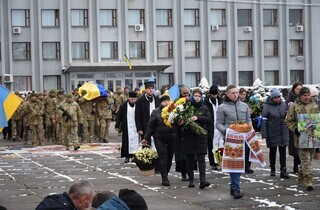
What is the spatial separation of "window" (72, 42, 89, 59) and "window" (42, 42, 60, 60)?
1.25 m

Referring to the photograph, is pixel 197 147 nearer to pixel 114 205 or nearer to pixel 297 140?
pixel 297 140

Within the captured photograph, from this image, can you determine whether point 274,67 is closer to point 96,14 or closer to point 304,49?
point 304,49

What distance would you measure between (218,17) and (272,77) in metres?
7.16

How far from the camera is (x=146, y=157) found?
15586mm

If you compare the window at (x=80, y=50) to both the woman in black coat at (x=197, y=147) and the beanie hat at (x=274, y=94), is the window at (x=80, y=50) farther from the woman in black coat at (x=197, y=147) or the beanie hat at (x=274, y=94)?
the woman in black coat at (x=197, y=147)

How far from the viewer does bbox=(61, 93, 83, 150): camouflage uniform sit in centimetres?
2422

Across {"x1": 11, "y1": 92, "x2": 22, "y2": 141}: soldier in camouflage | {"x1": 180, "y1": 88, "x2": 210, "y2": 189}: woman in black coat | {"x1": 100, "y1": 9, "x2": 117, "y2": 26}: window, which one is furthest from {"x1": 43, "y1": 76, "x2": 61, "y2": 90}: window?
{"x1": 180, "y1": 88, "x2": 210, "y2": 189}: woman in black coat

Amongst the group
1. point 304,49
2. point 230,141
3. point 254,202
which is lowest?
point 254,202

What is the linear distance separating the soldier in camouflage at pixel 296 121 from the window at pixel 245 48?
159 ft

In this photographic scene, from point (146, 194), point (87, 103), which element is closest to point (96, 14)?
point (87, 103)

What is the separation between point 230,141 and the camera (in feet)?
42.2

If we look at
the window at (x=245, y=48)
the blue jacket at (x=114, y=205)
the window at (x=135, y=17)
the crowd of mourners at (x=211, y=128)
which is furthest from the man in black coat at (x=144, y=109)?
the window at (x=245, y=48)

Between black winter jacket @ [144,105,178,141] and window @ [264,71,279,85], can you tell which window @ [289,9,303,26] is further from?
black winter jacket @ [144,105,178,141]

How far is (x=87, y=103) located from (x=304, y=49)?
126 feet
